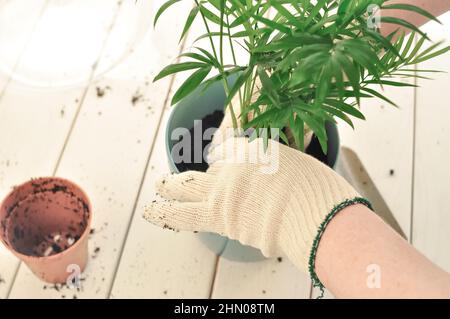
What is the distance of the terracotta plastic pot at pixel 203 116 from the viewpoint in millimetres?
845

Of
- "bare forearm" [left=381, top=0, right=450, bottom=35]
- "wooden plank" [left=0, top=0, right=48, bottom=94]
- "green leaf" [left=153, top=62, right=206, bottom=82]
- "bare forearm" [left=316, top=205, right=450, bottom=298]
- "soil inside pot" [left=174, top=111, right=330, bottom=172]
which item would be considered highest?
"wooden plank" [left=0, top=0, right=48, bottom=94]

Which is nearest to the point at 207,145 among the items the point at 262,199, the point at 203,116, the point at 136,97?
the point at 203,116

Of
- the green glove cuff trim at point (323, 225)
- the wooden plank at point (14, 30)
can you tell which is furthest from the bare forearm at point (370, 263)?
the wooden plank at point (14, 30)

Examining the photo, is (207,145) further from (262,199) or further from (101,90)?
(101,90)

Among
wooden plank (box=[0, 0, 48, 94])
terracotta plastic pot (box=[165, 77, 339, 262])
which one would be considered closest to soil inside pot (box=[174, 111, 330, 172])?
terracotta plastic pot (box=[165, 77, 339, 262])

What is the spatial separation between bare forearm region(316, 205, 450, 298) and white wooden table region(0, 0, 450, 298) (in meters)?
0.42

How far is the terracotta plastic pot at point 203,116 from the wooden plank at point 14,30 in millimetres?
580

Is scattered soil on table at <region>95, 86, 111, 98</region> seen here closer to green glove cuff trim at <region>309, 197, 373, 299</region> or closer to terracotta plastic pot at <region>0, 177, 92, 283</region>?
terracotta plastic pot at <region>0, 177, 92, 283</region>

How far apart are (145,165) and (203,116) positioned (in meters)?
0.26

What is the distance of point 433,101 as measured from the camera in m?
1.22

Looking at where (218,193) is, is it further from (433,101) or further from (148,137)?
(433,101)

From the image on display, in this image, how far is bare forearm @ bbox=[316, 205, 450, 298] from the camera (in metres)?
0.56

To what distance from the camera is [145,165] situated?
3.73 feet
